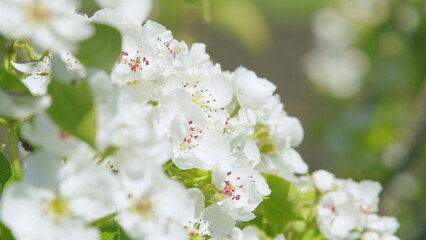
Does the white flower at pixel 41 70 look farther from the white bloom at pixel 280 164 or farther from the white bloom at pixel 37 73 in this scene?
the white bloom at pixel 280 164

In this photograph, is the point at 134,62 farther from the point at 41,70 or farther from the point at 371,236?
the point at 371,236

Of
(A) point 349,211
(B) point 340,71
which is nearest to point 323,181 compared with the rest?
(A) point 349,211

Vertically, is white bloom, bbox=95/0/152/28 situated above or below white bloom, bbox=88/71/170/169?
above

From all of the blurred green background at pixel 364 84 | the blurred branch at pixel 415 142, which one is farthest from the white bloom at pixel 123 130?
the blurred branch at pixel 415 142

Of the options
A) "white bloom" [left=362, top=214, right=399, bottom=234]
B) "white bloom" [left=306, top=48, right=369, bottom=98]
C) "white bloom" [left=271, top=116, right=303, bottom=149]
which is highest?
"white bloom" [left=306, top=48, right=369, bottom=98]

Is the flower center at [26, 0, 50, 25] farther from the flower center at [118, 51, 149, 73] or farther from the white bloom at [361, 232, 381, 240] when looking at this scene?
the white bloom at [361, 232, 381, 240]

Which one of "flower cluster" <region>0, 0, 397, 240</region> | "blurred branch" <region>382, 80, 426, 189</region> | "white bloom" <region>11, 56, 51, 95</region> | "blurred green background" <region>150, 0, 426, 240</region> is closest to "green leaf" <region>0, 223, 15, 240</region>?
"flower cluster" <region>0, 0, 397, 240</region>
